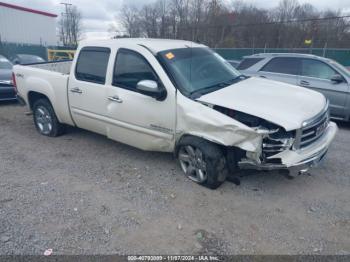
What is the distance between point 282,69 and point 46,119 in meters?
5.62

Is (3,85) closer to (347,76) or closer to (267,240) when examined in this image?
(267,240)

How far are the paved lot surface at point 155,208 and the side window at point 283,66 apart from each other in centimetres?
280

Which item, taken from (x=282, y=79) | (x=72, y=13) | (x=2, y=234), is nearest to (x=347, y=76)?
(x=282, y=79)

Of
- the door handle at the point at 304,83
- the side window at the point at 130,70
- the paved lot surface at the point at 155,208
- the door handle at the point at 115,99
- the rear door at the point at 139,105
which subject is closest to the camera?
the paved lot surface at the point at 155,208

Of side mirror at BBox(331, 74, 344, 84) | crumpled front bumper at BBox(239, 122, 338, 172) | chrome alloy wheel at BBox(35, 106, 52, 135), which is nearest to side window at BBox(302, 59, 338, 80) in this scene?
side mirror at BBox(331, 74, 344, 84)

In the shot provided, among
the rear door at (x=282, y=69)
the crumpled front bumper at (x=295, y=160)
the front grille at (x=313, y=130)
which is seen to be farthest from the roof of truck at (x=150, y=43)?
the rear door at (x=282, y=69)

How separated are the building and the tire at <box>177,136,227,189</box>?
30848mm

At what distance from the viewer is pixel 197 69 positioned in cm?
410

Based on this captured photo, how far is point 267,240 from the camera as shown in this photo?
279 cm

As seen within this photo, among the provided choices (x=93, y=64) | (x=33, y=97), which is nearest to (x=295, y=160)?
(x=93, y=64)

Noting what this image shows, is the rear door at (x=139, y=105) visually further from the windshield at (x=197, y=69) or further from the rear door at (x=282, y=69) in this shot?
the rear door at (x=282, y=69)

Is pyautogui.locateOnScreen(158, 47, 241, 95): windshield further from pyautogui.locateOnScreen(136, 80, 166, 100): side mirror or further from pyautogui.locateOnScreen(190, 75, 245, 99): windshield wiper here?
pyautogui.locateOnScreen(136, 80, 166, 100): side mirror

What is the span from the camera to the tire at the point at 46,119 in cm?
Answer: 548

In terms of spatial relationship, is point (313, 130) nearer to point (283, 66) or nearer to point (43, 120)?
point (283, 66)
